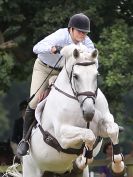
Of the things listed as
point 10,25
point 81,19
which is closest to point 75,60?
point 81,19

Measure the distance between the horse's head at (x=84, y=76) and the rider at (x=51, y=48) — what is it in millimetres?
324

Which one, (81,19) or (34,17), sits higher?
(81,19)

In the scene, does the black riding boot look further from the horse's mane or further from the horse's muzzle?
the horse's muzzle

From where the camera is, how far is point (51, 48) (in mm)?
9984

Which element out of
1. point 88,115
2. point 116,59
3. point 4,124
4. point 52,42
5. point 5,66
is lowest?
point 4,124

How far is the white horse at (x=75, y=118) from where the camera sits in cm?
942

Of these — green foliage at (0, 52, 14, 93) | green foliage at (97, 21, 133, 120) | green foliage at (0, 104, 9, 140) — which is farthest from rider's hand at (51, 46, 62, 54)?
green foliage at (0, 104, 9, 140)

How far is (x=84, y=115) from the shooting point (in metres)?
9.26

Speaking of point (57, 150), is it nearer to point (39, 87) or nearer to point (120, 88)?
point (39, 87)

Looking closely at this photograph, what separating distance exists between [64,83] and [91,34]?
5.47 meters

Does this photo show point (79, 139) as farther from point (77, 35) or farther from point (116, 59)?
point (116, 59)

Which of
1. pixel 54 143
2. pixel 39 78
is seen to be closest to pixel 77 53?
pixel 54 143

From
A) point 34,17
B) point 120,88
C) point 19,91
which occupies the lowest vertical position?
point 19,91

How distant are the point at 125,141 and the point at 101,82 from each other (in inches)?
1270
